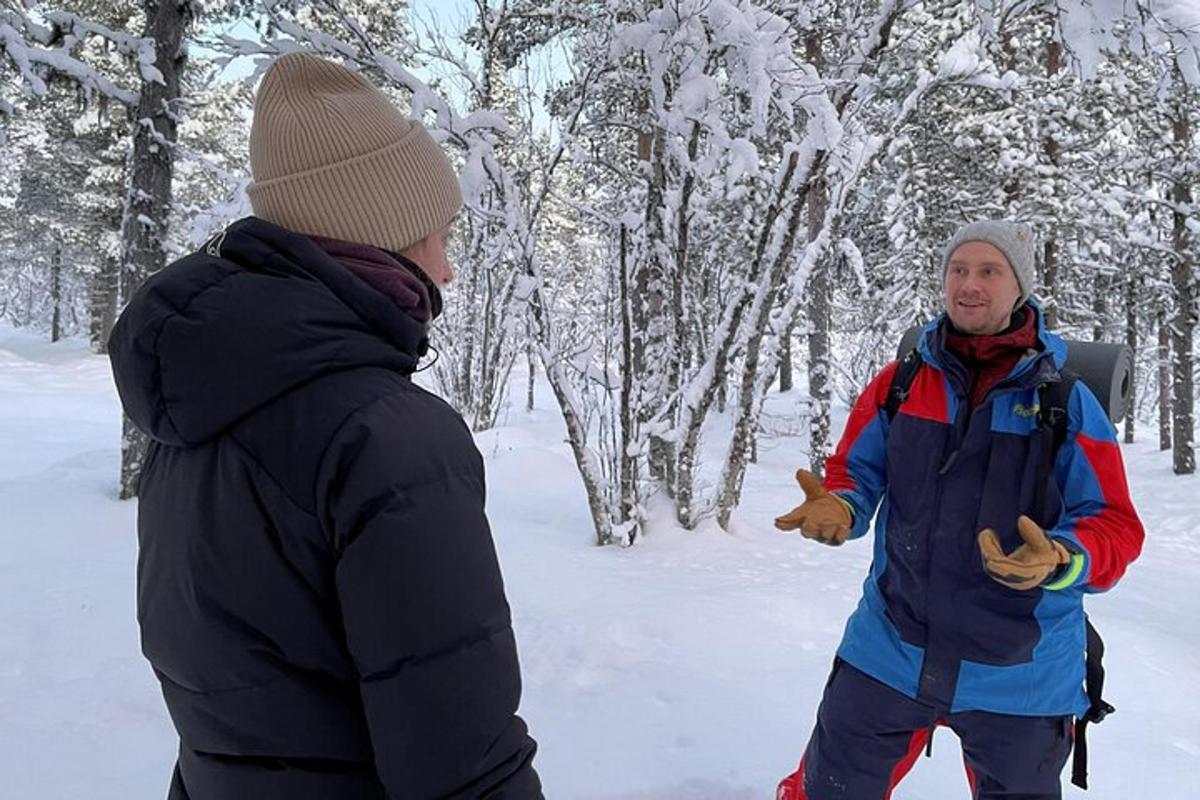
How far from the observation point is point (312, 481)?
93 centimetres

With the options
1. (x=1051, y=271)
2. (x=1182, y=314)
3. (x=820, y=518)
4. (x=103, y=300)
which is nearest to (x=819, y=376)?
(x=1051, y=271)

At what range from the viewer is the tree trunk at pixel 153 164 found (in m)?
7.63

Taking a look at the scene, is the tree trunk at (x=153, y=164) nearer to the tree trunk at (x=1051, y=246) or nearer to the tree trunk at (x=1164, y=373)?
the tree trunk at (x=1051, y=246)

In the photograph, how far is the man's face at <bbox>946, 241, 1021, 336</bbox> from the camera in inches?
85.0

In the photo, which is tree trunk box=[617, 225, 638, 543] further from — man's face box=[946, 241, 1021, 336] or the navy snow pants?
man's face box=[946, 241, 1021, 336]

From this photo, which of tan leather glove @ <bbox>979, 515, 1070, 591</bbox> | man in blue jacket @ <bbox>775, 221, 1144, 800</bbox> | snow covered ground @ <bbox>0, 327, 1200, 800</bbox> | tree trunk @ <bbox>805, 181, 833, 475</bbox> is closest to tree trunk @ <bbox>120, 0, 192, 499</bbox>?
snow covered ground @ <bbox>0, 327, 1200, 800</bbox>

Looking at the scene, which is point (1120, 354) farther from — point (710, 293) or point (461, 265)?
point (461, 265)

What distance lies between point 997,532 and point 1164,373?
816 inches

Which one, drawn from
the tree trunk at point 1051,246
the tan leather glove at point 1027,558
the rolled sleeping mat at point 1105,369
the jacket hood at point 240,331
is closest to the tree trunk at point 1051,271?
the tree trunk at point 1051,246

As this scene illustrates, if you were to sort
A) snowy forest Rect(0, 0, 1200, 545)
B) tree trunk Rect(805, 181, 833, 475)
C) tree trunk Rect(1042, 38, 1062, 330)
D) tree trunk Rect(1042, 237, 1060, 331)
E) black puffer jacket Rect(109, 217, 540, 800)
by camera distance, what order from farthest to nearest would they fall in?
tree trunk Rect(1042, 237, 1060, 331) < tree trunk Rect(1042, 38, 1062, 330) < tree trunk Rect(805, 181, 833, 475) < snowy forest Rect(0, 0, 1200, 545) < black puffer jacket Rect(109, 217, 540, 800)

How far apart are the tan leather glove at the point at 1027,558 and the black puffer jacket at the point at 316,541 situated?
1.22 metres

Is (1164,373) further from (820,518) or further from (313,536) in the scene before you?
(313,536)

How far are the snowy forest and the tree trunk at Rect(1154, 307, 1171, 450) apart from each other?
27 centimetres

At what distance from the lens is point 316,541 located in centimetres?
95
